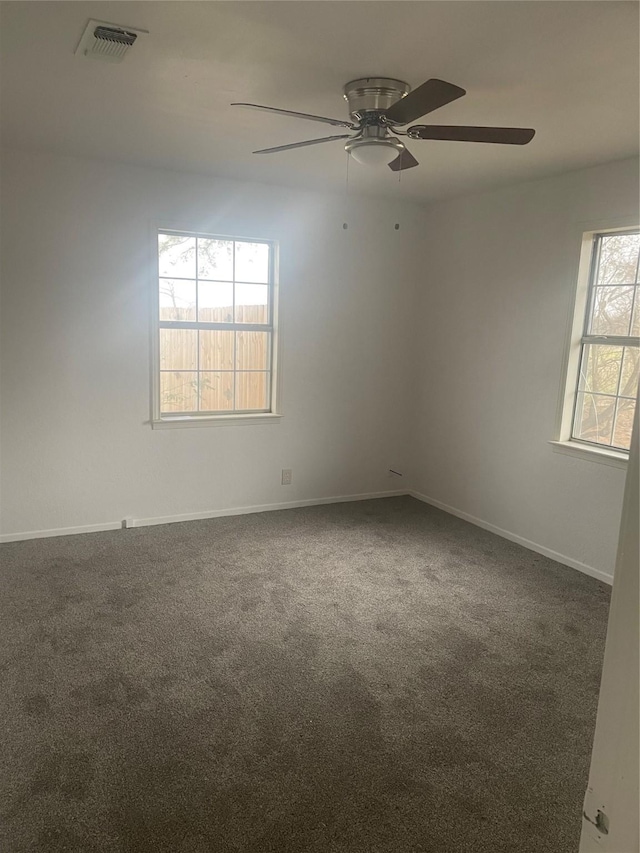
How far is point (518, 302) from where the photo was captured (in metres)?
4.25

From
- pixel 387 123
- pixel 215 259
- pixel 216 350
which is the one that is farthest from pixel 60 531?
pixel 387 123

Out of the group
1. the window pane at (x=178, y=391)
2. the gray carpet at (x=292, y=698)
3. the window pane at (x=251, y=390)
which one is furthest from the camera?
the window pane at (x=251, y=390)

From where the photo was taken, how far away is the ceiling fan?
224cm

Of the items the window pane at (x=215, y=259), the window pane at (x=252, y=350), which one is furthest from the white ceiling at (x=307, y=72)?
the window pane at (x=252, y=350)

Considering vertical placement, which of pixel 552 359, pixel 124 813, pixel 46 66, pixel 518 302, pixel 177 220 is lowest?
pixel 124 813

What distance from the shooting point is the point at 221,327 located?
180 inches

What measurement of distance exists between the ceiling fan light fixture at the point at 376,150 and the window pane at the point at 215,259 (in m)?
2.09

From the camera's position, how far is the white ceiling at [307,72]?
193 cm

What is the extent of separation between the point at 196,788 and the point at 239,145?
320 centimetres

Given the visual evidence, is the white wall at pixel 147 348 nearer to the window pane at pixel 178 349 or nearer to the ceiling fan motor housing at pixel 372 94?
the window pane at pixel 178 349

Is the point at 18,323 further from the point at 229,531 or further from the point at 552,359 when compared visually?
the point at 552,359

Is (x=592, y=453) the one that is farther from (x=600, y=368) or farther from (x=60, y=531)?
(x=60, y=531)

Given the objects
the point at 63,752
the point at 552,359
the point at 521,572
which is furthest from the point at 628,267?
the point at 63,752

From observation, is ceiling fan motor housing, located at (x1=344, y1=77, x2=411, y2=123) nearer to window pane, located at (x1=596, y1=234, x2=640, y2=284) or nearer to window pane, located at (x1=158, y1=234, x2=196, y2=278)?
window pane, located at (x1=596, y1=234, x2=640, y2=284)
